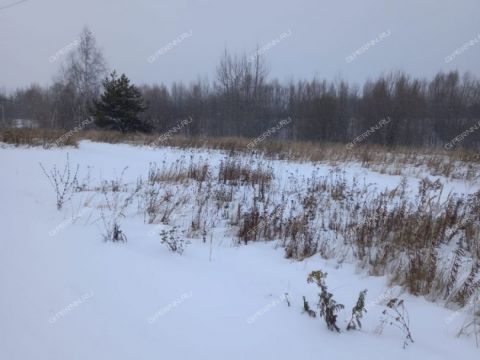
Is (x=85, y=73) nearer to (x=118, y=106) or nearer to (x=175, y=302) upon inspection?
(x=118, y=106)

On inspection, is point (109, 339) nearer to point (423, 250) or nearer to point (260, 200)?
point (423, 250)

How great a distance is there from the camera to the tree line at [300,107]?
97.2 feet

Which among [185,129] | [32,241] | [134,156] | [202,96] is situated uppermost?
[202,96]

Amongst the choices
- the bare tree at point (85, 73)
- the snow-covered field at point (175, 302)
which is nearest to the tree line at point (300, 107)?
the bare tree at point (85, 73)

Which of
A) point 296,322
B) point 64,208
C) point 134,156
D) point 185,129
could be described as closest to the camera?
point 296,322

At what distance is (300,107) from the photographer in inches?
1479

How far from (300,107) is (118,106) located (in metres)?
21.5

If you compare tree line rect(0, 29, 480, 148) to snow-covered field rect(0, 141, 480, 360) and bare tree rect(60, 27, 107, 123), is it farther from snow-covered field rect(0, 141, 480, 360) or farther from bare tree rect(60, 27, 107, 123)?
snow-covered field rect(0, 141, 480, 360)

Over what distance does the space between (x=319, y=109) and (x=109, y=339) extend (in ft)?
117

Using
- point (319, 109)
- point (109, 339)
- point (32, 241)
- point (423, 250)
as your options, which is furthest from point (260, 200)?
point (319, 109)

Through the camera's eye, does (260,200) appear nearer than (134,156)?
Yes

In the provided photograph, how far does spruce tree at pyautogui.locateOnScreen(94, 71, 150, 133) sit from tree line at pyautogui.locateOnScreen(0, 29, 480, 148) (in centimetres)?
122

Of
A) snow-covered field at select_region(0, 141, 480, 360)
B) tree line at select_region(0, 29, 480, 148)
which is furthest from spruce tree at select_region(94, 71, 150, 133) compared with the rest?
snow-covered field at select_region(0, 141, 480, 360)

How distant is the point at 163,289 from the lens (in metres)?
2.64
